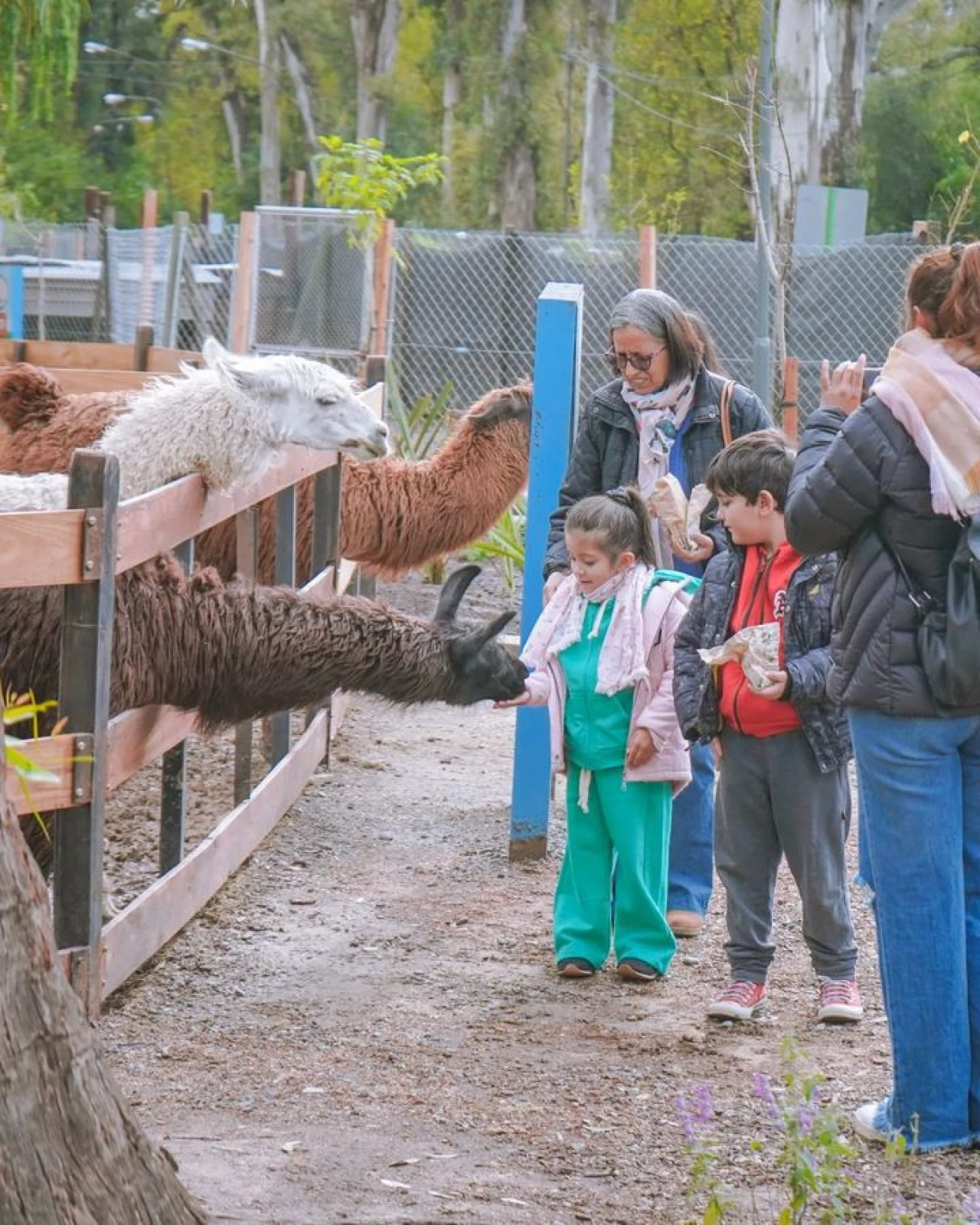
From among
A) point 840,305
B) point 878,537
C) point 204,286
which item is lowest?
point 878,537

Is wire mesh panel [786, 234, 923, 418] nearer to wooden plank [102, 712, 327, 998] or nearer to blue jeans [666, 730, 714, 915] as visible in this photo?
wooden plank [102, 712, 327, 998]

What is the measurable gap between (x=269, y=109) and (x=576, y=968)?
46.7 m

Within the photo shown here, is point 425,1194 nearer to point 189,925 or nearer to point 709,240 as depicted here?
point 189,925

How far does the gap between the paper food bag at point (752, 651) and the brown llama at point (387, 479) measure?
311 centimetres

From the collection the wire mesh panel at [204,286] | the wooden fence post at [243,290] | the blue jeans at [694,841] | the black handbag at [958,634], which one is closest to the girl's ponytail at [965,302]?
the black handbag at [958,634]

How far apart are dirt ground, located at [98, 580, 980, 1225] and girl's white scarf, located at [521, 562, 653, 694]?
1.67 ft

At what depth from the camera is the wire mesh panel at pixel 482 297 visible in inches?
687

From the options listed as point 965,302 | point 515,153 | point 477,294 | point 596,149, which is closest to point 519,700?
point 965,302

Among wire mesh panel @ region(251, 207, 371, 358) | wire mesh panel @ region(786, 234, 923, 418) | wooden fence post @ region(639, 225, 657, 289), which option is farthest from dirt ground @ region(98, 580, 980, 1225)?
wire mesh panel @ region(251, 207, 371, 358)

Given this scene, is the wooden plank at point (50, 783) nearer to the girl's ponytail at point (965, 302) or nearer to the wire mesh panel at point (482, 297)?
the girl's ponytail at point (965, 302)

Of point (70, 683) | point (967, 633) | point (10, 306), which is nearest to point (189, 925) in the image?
point (70, 683)

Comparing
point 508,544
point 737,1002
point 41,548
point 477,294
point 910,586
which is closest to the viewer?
point 910,586

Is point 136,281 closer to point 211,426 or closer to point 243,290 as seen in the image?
point 243,290

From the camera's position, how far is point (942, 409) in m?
3.60
